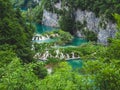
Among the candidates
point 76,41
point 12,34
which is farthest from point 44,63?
point 76,41

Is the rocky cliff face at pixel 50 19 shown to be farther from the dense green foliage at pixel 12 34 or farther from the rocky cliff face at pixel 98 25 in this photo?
the dense green foliage at pixel 12 34

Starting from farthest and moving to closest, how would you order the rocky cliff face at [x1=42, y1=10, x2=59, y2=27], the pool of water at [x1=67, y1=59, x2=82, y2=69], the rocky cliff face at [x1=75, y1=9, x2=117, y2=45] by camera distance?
the rocky cliff face at [x1=42, y1=10, x2=59, y2=27]
the rocky cliff face at [x1=75, y1=9, x2=117, y2=45]
the pool of water at [x1=67, y1=59, x2=82, y2=69]

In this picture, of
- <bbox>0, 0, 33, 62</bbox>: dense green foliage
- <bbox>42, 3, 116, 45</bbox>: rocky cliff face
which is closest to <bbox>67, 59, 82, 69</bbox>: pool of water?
<bbox>42, 3, 116, 45</bbox>: rocky cliff face

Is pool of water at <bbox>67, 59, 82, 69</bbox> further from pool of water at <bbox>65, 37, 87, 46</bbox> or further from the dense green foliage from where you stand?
the dense green foliage

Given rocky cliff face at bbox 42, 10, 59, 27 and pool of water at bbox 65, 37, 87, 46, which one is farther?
rocky cliff face at bbox 42, 10, 59, 27

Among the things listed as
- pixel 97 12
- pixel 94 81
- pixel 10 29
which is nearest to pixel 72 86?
pixel 94 81

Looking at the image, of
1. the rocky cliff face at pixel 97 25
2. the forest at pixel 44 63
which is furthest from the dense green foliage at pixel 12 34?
the rocky cliff face at pixel 97 25

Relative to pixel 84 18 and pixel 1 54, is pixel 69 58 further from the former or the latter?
pixel 1 54

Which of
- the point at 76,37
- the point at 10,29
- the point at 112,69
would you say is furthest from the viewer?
the point at 76,37

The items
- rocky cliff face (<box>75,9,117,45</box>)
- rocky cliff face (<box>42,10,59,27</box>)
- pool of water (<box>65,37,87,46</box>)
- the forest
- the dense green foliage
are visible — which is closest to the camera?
the forest

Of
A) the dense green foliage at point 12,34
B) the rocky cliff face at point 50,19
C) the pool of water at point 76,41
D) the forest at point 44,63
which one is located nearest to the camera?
the forest at point 44,63

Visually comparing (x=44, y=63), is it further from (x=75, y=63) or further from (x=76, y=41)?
(x=76, y=41)
